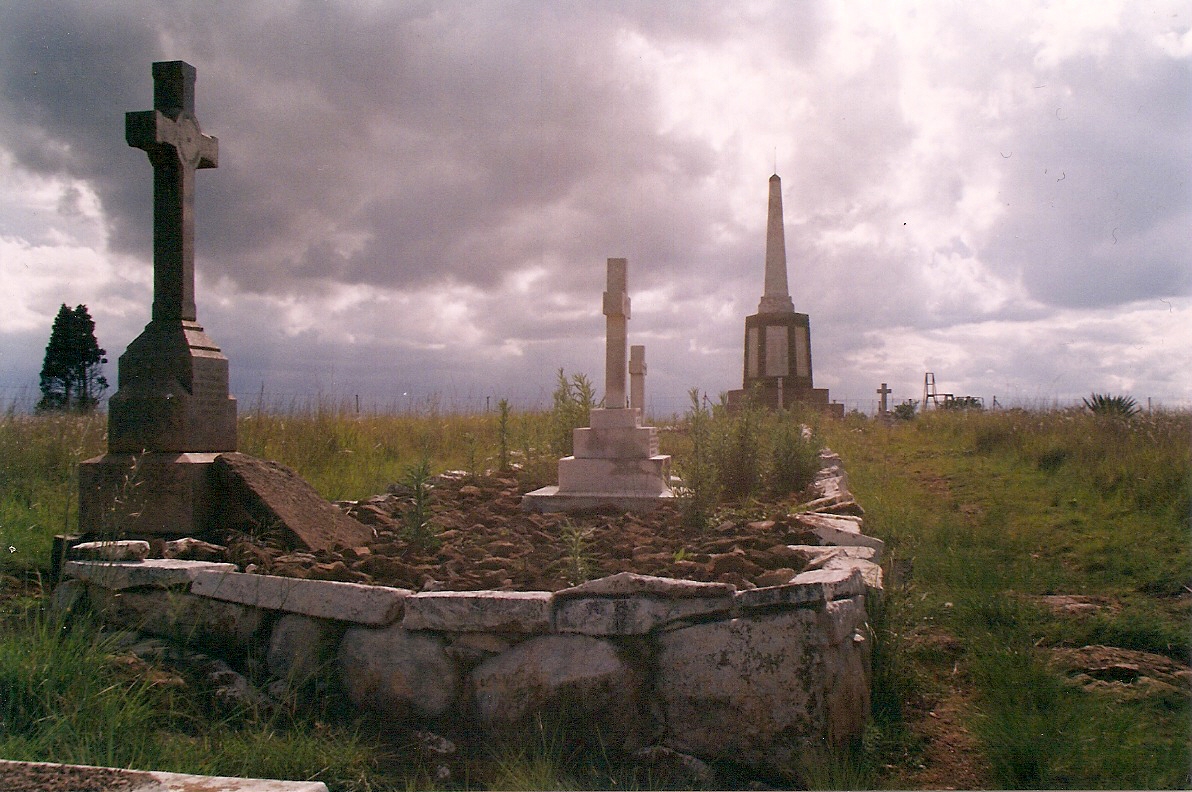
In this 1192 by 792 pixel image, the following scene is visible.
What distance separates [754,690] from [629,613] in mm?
560

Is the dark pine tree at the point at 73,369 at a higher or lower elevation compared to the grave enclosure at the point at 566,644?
higher

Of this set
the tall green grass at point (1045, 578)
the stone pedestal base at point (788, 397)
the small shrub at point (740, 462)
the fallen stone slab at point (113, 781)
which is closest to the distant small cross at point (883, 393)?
the stone pedestal base at point (788, 397)

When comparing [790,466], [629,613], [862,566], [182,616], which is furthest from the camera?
[790,466]

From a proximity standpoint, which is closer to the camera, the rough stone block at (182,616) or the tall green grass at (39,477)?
the rough stone block at (182,616)

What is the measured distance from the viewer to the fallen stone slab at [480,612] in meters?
3.30

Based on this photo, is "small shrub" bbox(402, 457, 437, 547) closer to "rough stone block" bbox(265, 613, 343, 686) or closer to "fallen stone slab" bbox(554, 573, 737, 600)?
"rough stone block" bbox(265, 613, 343, 686)

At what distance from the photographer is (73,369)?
9180 mm

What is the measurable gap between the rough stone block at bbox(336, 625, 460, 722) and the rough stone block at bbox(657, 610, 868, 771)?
0.91 m

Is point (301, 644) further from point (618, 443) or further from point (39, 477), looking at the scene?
point (39, 477)

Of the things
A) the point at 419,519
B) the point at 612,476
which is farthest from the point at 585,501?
the point at 419,519

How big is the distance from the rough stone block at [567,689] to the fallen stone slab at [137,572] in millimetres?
1428

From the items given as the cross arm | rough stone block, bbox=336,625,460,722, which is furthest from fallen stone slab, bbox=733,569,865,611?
the cross arm

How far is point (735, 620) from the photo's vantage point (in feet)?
10.6

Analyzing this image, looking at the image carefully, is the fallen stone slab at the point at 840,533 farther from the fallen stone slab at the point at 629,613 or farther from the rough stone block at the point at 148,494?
the rough stone block at the point at 148,494
